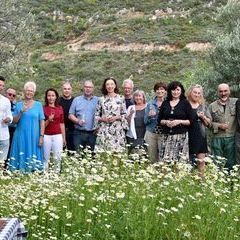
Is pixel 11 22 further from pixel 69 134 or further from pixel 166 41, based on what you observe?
pixel 166 41

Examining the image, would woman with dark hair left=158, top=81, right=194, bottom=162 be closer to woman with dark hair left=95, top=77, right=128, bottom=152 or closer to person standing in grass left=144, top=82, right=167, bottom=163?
person standing in grass left=144, top=82, right=167, bottom=163

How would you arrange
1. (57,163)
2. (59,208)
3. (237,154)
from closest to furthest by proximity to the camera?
(59,208), (57,163), (237,154)

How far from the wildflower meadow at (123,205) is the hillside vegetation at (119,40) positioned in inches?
901

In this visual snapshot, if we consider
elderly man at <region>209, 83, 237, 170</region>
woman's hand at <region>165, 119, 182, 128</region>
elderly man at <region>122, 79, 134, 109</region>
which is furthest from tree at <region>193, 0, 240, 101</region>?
woman's hand at <region>165, 119, 182, 128</region>

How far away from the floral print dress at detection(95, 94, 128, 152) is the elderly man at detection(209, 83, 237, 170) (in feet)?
4.44

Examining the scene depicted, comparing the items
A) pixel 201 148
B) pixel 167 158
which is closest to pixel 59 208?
pixel 167 158

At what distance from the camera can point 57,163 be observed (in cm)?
773

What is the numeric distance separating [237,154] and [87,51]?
33.1m

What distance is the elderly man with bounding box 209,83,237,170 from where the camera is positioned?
943cm

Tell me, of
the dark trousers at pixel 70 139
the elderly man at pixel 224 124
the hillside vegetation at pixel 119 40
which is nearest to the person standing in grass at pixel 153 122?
the elderly man at pixel 224 124

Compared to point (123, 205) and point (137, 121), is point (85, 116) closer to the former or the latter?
point (137, 121)

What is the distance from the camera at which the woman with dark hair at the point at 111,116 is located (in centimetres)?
958

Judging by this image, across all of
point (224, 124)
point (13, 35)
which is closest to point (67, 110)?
Answer: point (224, 124)

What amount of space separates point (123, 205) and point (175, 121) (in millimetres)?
3178
